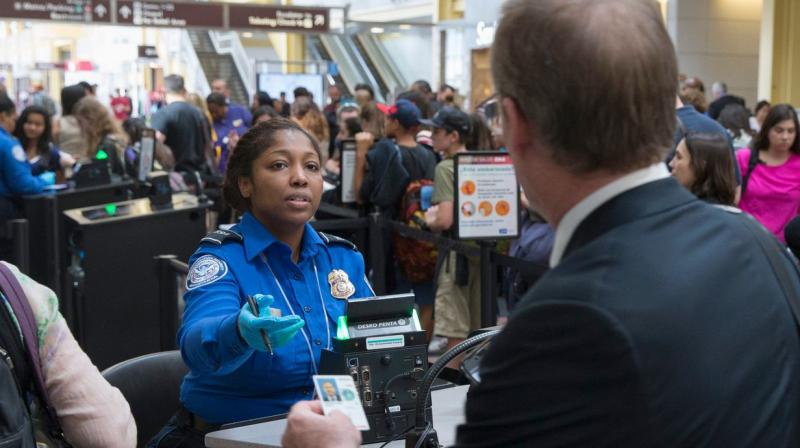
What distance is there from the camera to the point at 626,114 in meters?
1.31

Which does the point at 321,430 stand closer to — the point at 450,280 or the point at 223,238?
the point at 223,238

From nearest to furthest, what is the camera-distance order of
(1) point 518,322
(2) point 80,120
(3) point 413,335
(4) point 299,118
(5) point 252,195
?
(1) point 518,322 → (3) point 413,335 → (5) point 252,195 → (2) point 80,120 → (4) point 299,118

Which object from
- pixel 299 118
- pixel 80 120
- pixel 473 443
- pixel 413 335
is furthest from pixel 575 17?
pixel 299 118

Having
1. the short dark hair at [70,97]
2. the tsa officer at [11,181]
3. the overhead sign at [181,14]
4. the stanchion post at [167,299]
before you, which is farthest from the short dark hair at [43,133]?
the overhead sign at [181,14]

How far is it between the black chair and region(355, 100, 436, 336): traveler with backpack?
368cm

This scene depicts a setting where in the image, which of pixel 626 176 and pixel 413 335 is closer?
pixel 626 176

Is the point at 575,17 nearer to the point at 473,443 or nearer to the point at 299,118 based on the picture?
the point at 473,443

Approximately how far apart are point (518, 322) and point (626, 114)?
0.28 m

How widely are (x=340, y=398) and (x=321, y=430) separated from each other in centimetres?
8

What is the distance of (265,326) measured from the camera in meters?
2.29

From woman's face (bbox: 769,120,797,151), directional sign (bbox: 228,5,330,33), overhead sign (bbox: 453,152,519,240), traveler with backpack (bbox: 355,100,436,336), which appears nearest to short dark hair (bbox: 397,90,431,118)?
traveler with backpack (bbox: 355,100,436,336)

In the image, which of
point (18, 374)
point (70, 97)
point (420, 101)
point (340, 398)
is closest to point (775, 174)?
point (420, 101)

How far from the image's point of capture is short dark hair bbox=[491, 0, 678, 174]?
1.29 m

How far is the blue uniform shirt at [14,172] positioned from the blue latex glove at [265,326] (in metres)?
5.96
